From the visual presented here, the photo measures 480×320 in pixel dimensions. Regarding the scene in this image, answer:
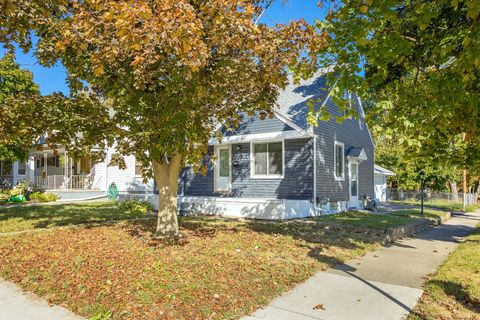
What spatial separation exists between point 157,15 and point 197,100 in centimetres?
241

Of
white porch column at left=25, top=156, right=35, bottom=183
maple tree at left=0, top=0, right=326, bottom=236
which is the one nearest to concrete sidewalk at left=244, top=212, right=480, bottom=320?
maple tree at left=0, top=0, right=326, bottom=236

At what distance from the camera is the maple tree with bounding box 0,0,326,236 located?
471 centimetres

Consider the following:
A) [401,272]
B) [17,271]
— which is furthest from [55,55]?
[401,272]

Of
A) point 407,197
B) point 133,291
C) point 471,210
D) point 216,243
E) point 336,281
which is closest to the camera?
point 133,291

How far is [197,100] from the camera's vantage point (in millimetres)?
7062

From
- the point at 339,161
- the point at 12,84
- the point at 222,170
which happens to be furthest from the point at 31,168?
the point at 339,161

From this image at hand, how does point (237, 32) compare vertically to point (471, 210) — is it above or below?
above

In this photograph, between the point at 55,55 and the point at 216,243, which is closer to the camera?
the point at 55,55

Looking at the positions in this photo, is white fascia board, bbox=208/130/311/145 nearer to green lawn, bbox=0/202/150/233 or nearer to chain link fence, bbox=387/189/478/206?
green lawn, bbox=0/202/150/233

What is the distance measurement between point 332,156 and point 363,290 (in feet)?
36.8

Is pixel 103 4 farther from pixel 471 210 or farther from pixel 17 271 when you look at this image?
pixel 471 210

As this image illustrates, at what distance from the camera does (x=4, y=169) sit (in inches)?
1160

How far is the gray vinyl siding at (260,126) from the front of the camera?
1498 centimetres

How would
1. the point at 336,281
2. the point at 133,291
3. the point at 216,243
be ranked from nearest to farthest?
the point at 133,291
the point at 336,281
the point at 216,243
